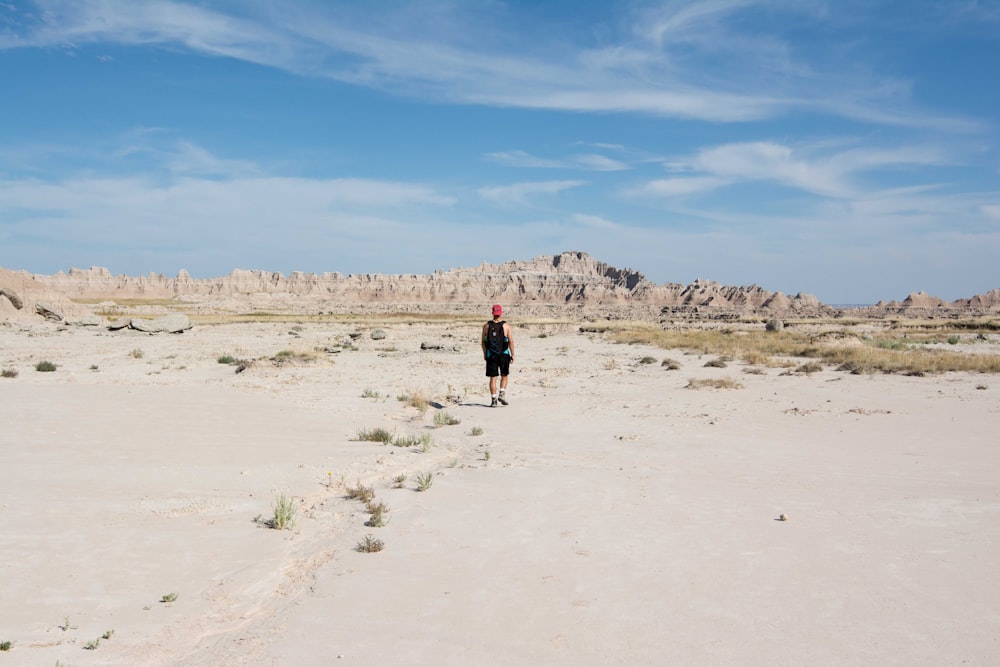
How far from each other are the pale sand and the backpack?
2040 mm

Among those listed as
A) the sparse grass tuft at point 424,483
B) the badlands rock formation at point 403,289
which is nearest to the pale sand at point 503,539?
the sparse grass tuft at point 424,483

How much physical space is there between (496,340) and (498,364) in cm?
55

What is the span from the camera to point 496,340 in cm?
1381

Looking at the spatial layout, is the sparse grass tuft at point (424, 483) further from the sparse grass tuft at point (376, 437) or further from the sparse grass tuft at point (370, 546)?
the sparse grass tuft at point (376, 437)

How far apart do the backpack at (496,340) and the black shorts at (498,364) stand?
10 centimetres

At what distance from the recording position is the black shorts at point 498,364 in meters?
13.8

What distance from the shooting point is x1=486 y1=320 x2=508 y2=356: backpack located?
13797 mm

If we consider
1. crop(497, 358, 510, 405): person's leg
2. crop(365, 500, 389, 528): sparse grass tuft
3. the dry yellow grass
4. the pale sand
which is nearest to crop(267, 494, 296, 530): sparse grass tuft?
the pale sand

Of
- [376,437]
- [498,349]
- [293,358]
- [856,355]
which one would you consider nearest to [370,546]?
[376,437]

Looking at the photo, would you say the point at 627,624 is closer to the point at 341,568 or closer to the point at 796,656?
the point at 796,656

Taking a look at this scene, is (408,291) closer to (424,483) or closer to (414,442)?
(414,442)

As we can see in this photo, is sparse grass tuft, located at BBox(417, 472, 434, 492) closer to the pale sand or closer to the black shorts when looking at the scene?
the pale sand

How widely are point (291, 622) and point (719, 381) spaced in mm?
14055

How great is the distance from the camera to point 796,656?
353cm
